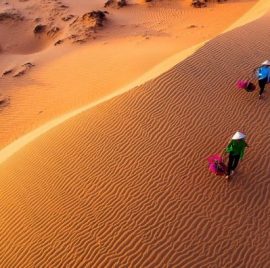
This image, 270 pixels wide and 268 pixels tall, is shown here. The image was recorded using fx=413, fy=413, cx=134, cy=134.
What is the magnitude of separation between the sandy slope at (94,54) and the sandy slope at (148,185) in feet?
12.1

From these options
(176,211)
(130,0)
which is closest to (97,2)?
(130,0)

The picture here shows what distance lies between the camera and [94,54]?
57.9 ft

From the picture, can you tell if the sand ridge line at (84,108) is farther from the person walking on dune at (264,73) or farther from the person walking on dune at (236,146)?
the person walking on dune at (236,146)

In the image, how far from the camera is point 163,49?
1630 cm

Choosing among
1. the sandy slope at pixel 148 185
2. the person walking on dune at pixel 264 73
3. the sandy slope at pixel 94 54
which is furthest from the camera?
the sandy slope at pixel 94 54

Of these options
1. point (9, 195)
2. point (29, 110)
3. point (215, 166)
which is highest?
point (215, 166)

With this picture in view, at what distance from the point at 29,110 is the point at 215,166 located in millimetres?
8621

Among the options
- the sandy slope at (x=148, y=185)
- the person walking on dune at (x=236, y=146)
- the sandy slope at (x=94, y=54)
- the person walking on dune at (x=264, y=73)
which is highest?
the person walking on dune at (x=264, y=73)

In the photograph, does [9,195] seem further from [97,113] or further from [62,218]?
[97,113]

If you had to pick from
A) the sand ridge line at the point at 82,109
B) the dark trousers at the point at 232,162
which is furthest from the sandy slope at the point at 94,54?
the dark trousers at the point at 232,162

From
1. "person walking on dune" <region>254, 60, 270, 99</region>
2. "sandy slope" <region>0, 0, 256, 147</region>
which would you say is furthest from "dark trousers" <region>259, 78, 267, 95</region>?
"sandy slope" <region>0, 0, 256, 147</region>

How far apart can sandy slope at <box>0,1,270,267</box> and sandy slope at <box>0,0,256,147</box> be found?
3.68 m

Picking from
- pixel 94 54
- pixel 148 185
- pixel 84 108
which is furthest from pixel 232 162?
pixel 94 54

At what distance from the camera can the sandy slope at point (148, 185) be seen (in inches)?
283
